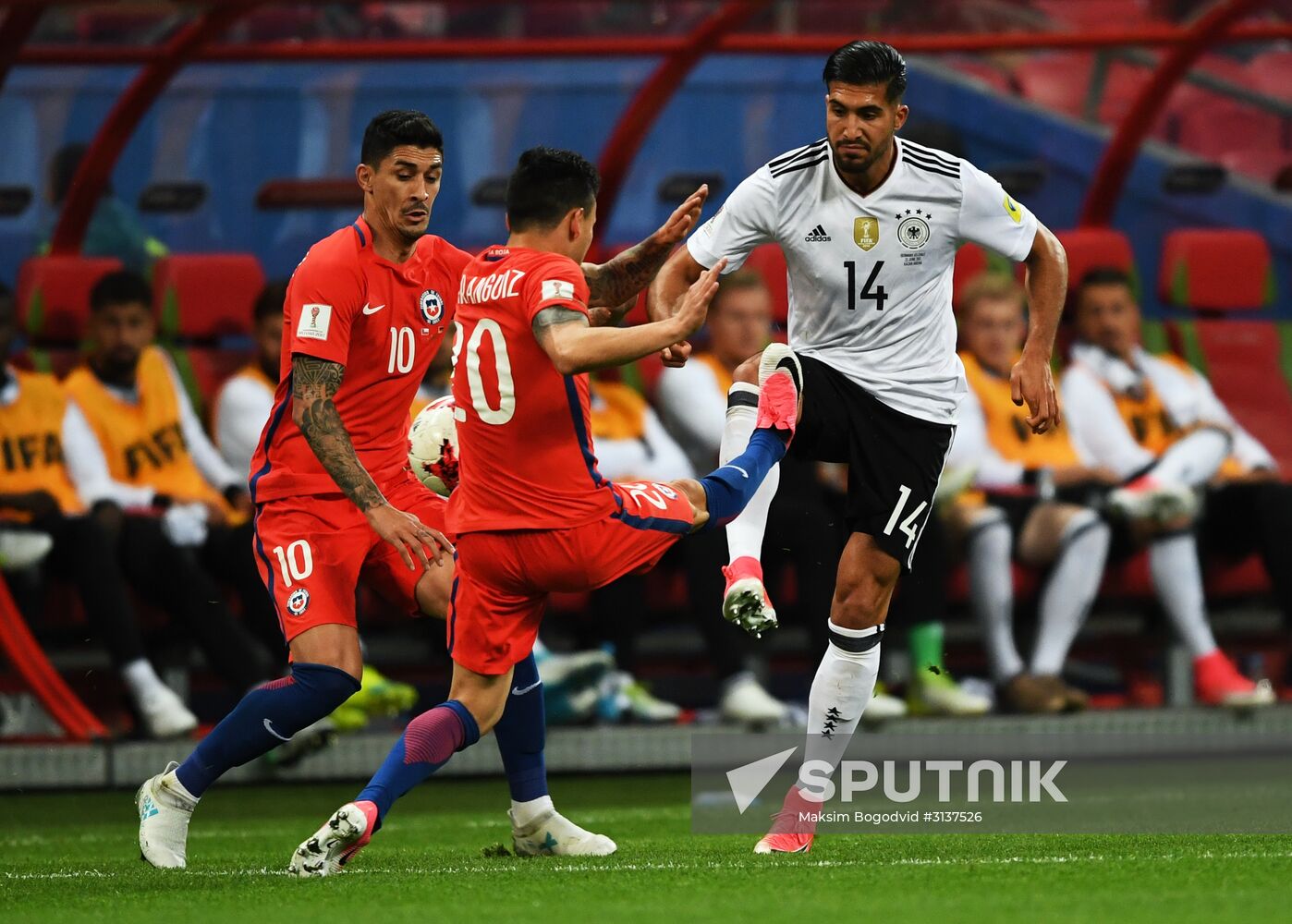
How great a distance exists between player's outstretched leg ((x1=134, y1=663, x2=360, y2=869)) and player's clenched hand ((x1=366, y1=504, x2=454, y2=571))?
0.45 meters

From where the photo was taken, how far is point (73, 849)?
6508mm

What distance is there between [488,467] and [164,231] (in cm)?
565

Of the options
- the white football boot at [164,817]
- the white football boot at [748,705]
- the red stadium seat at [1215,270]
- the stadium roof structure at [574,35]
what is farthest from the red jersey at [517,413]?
the red stadium seat at [1215,270]

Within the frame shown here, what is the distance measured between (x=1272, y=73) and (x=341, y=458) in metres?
8.57

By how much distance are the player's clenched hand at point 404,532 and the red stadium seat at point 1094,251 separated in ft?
16.9

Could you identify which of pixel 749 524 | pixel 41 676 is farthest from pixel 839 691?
pixel 41 676

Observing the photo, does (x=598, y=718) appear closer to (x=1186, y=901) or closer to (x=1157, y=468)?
(x=1157, y=468)

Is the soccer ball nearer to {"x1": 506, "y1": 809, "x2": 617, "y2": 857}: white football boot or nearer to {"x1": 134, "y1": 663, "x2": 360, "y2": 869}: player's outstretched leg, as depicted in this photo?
{"x1": 134, "y1": 663, "x2": 360, "y2": 869}: player's outstretched leg

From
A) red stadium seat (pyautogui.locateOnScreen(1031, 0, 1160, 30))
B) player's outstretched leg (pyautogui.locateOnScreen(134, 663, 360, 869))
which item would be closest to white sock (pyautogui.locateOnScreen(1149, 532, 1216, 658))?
red stadium seat (pyautogui.locateOnScreen(1031, 0, 1160, 30))

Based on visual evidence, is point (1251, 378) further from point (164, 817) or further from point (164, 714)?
point (164, 817)

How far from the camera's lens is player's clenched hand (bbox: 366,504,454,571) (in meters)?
5.34

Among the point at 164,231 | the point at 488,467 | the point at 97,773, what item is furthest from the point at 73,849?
the point at 164,231

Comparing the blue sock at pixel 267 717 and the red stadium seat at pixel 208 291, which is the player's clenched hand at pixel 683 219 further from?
the red stadium seat at pixel 208 291

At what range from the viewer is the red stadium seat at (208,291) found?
9047 millimetres
